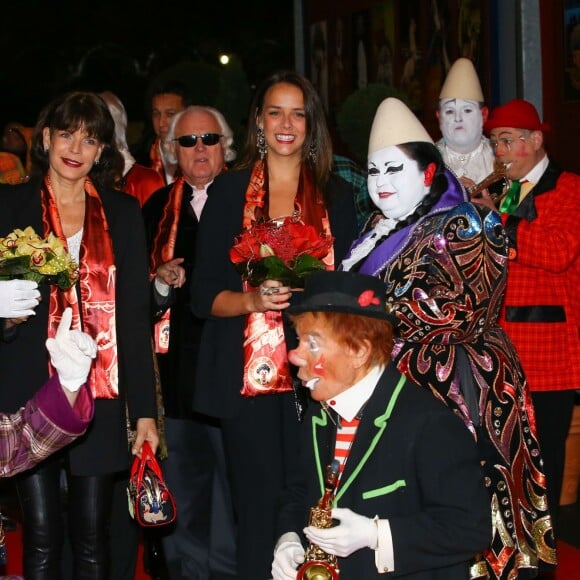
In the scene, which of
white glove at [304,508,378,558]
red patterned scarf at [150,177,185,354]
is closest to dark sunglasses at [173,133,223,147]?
red patterned scarf at [150,177,185,354]

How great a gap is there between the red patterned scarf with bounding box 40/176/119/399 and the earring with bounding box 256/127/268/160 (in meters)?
0.67

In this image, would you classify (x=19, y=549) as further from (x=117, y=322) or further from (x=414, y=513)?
(x=414, y=513)

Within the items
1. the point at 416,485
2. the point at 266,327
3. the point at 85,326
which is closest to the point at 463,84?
the point at 266,327

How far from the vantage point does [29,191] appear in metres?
4.44

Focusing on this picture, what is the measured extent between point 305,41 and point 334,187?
787cm

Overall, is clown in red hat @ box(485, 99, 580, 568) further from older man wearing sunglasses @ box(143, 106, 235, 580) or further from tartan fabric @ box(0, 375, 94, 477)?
tartan fabric @ box(0, 375, 94, 477)

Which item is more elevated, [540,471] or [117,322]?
[117,322]

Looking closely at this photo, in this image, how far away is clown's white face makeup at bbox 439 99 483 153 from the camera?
570 cm

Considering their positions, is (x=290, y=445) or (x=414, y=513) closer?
(x=414, y=513)

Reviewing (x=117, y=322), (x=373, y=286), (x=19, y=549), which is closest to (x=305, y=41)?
(x=19, y=549)

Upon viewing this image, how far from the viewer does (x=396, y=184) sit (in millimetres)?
4141

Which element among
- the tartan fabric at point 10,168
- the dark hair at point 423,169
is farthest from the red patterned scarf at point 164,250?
the tartan fabric at point 10,168

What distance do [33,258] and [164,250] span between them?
1353 mm

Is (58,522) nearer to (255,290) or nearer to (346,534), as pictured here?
(255,290)
